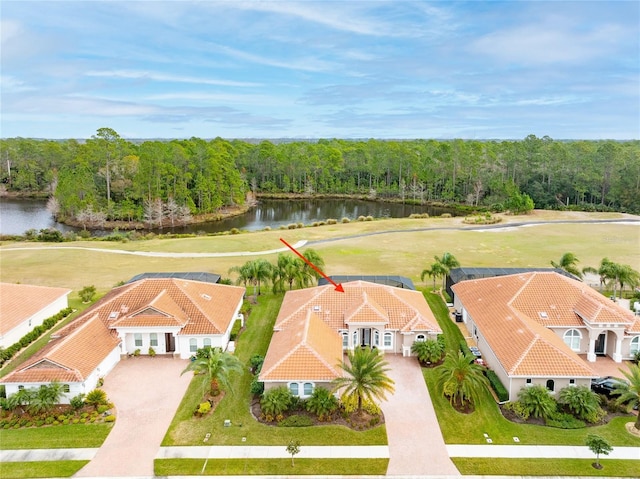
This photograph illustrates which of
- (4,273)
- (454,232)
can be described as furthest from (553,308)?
(4,273)

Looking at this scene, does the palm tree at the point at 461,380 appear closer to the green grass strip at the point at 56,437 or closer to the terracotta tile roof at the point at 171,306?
the terracotta tile roof at the point at 171,306

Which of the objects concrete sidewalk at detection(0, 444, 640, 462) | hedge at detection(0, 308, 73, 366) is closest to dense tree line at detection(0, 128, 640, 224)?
hedge at detection(0, 308, 73, 366)

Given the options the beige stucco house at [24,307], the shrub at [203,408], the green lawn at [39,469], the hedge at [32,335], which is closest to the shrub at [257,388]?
the shrub at [203,408]

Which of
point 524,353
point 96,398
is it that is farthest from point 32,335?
point 524,353

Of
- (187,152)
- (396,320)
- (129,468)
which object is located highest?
(187,152)

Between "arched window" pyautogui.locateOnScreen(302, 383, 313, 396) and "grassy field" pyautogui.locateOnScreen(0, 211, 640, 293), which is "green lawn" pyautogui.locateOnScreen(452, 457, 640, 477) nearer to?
"arched window" pyautogui.locateOnScreen(302, 383, 313, 396)

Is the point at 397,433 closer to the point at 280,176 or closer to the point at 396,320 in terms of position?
the point at 396,320
